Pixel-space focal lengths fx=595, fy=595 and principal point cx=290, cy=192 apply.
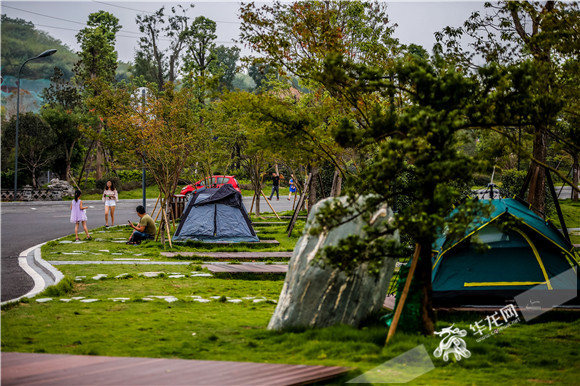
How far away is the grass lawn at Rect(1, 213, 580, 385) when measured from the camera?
592 cm

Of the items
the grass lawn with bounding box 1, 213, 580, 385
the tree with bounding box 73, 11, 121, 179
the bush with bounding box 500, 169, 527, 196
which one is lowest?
the grass lawn with bounding box 1, 213, 580, 385

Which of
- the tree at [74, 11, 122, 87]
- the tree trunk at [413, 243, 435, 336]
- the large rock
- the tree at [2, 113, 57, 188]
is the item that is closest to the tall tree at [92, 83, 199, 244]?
the large rock

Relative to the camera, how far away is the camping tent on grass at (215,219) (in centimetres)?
1697

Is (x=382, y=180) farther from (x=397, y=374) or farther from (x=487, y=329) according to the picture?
(x=487, y=329)

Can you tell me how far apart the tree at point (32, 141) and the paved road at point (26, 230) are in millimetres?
7954

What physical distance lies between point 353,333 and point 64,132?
133 ft

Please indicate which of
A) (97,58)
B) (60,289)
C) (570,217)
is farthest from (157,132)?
(97,58)

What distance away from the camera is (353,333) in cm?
664

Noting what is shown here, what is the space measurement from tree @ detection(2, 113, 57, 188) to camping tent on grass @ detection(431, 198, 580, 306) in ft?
117

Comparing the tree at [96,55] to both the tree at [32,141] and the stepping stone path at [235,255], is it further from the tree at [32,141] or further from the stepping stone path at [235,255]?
the stepping stone path at [235,255]

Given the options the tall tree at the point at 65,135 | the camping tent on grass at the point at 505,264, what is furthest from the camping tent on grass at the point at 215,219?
the tall tree at the point at 65,135

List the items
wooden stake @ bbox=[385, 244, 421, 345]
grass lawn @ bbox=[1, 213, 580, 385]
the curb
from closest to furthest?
grass lawn @ bbox=[1, 213, 580, 385] < wooden stake @ bbox=[385, 244, 421, 345] < the curb

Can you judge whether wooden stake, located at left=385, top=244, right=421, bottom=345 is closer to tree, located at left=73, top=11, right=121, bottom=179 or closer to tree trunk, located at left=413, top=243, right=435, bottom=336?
tree trunk, located at left=413, top=243, right=435, bottom=336

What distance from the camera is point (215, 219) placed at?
17141 mm
